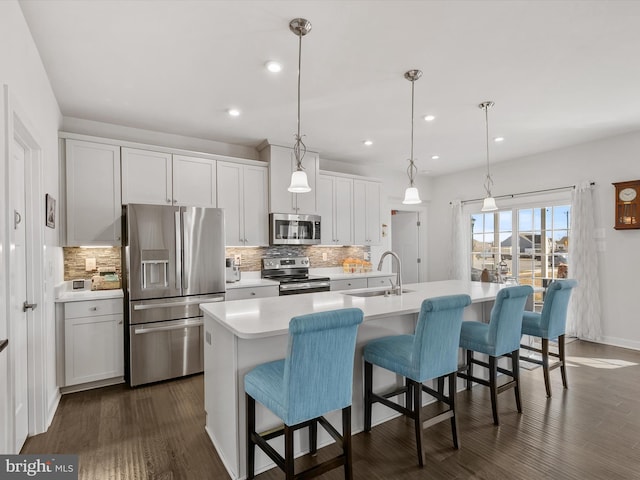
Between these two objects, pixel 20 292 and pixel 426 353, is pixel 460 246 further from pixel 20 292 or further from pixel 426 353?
pixel 20 292

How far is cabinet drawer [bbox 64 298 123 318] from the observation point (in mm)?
3126

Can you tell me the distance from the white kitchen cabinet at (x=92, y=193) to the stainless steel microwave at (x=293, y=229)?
1.76m

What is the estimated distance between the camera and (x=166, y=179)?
3.83 m

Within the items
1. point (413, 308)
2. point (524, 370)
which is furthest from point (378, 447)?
point (524, 370)

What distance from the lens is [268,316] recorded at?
2.06 metres

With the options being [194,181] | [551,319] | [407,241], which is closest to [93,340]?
[194,181]

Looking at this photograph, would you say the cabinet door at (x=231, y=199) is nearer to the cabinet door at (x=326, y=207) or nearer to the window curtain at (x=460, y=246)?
the cabinet door at (x=326, y=207)

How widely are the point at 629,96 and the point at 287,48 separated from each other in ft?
10.6

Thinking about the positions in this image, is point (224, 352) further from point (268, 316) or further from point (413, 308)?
point (413, 308)

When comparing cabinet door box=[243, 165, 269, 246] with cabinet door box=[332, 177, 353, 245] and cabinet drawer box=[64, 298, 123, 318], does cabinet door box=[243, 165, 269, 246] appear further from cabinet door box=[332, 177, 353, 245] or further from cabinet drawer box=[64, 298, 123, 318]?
cabinet drawer box=[64, 298, 123, 318]

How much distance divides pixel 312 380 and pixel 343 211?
151 inches

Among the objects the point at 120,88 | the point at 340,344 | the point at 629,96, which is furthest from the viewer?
the point at 629,96

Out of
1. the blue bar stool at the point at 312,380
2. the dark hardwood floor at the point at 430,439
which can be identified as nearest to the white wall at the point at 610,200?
the dark hardwood floor at the point at 430,439

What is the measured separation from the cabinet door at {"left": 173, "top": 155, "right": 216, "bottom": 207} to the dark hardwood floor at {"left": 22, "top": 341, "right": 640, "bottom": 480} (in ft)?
6.65
